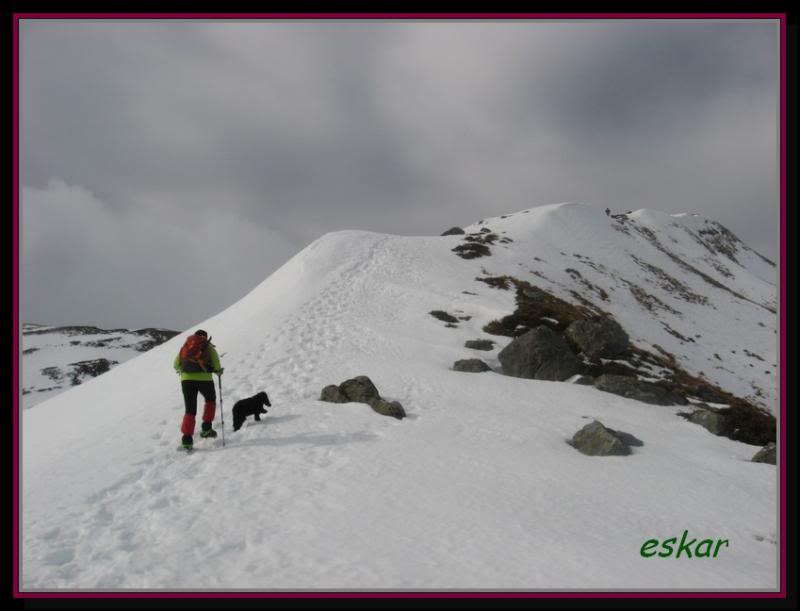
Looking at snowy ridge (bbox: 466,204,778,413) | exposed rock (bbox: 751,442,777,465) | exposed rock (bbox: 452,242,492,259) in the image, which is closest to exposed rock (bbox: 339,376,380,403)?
exposed rock (bbox: 751,442,777,465)

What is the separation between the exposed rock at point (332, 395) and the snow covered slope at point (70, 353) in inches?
3177

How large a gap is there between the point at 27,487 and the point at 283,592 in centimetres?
625

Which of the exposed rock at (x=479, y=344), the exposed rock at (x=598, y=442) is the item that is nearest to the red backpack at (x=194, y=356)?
the exposed rock at (x=598, y=442)

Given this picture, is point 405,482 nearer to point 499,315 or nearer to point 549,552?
point 549,552

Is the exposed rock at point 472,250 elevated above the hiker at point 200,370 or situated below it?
above

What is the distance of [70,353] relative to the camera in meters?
95.4

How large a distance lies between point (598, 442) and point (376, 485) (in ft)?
18.9

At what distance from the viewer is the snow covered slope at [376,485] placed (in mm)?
5055

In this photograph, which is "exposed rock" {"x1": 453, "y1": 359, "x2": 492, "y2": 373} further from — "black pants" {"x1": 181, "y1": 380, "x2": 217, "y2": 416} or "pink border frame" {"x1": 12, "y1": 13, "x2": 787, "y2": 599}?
"pink border frame" {"x1": 12, "y1": 13, "x2": 787, "y2": 599}

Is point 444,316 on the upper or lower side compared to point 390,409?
upper

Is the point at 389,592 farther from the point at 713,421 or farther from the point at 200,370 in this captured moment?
the point at 713,421

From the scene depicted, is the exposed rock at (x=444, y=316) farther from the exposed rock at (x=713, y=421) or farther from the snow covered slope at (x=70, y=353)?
the snow covered slope at (x=70, y=353)

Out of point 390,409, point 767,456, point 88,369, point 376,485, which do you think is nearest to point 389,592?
point 376,485

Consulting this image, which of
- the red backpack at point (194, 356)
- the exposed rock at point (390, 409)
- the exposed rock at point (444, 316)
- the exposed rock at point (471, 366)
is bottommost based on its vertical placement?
the exposed rock at point (390, 409)
